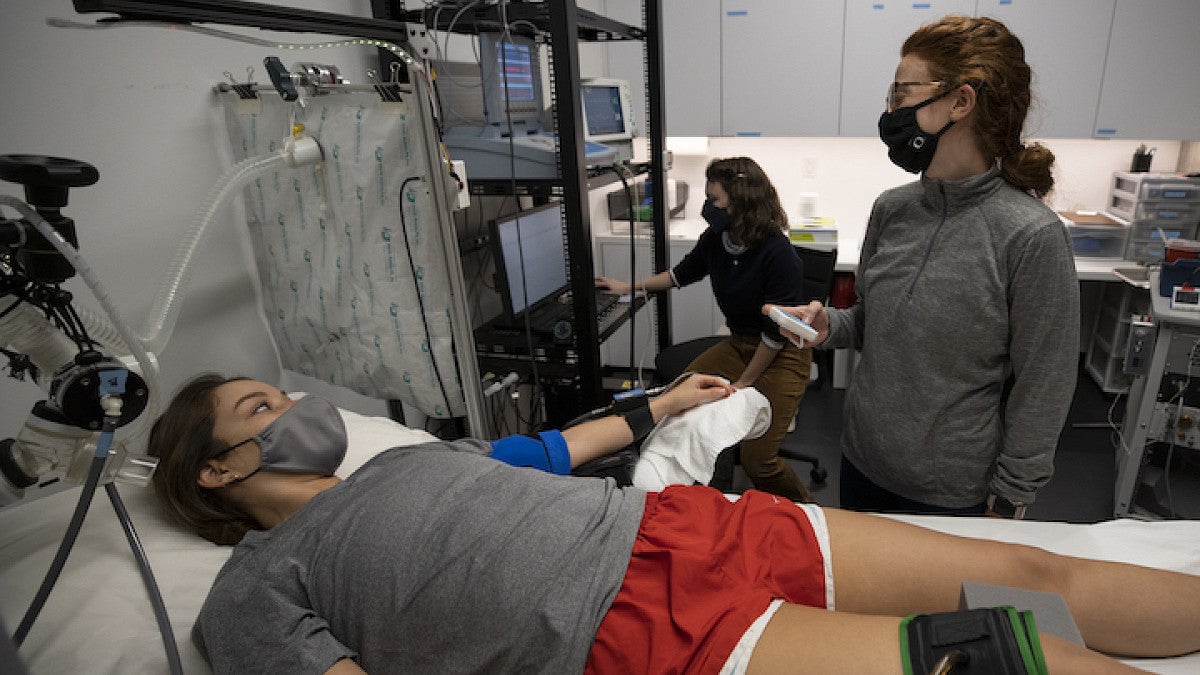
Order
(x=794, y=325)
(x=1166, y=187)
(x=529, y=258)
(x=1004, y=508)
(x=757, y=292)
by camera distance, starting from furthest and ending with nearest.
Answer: (x=1166, y=187) → (x=757, y=292) → (x=529, y=258) → (x=794, y=325) → (x=1004, y=508)

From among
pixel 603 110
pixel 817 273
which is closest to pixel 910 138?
pixel 603 110

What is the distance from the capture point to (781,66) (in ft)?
10.7

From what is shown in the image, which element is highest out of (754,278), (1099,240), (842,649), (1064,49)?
(1064,49)

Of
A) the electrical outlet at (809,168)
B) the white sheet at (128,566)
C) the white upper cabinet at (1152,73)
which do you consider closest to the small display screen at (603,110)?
the white sheet at (128,566)

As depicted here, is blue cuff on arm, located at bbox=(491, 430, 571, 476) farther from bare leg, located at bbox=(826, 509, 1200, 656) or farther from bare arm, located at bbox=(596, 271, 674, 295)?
bare arm, located at bbox=(596, 271, 674, 295)

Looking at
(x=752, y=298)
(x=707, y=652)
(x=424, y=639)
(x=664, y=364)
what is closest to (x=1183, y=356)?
(x=752, y=298)

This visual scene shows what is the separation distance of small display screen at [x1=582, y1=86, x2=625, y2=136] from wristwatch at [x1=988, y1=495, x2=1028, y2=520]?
1.55 meters

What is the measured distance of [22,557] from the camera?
99 cm

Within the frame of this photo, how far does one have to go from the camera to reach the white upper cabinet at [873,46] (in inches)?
119

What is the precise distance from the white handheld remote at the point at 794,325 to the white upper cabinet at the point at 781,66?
7.39ft

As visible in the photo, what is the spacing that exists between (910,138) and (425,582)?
1153 mm

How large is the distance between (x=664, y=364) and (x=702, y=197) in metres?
1.83

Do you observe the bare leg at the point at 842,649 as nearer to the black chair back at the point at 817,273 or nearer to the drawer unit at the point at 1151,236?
the black chair back at the point at 817,273

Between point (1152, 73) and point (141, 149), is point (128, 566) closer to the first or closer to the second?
point (141, 149)
